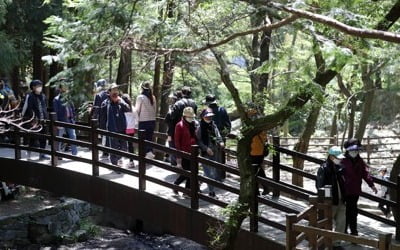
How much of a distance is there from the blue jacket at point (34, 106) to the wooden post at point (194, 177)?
479cm

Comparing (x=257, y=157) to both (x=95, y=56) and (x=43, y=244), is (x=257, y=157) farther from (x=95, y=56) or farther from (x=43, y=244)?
(x=43, y=244)

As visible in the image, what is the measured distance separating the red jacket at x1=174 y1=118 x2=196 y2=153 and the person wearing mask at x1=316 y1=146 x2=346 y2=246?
242 centimetres

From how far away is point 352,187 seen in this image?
8242 millimetres

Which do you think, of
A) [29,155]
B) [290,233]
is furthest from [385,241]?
[29,155]

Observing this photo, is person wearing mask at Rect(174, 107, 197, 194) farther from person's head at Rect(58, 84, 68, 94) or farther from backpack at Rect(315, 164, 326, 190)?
person's head at Rect(58, 84, 68, 94)

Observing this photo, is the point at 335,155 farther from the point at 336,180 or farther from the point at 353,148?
the point at 336,180

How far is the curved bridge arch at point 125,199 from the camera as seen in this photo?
8844 mm

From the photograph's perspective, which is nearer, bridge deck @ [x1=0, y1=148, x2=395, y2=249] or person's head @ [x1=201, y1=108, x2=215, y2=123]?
bridge deck @ [x1=0, y1=148, x2=395, y2=249]

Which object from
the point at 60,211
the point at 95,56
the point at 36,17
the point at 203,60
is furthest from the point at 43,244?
the point at 95,56

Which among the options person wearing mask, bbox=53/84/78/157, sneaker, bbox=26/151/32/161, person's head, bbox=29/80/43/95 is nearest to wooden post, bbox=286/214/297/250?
person wearing mask, bbox=53/84/78/157

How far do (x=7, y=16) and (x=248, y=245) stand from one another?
1185 centimetres

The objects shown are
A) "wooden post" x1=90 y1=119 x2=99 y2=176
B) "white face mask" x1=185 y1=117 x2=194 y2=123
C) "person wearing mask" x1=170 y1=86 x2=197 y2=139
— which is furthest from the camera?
"wooden post" x1=90 y1=119 x2=99 y2=176

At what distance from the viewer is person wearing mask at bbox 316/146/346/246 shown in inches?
323

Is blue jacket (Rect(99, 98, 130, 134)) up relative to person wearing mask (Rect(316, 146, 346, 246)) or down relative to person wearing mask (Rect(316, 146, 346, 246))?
up
